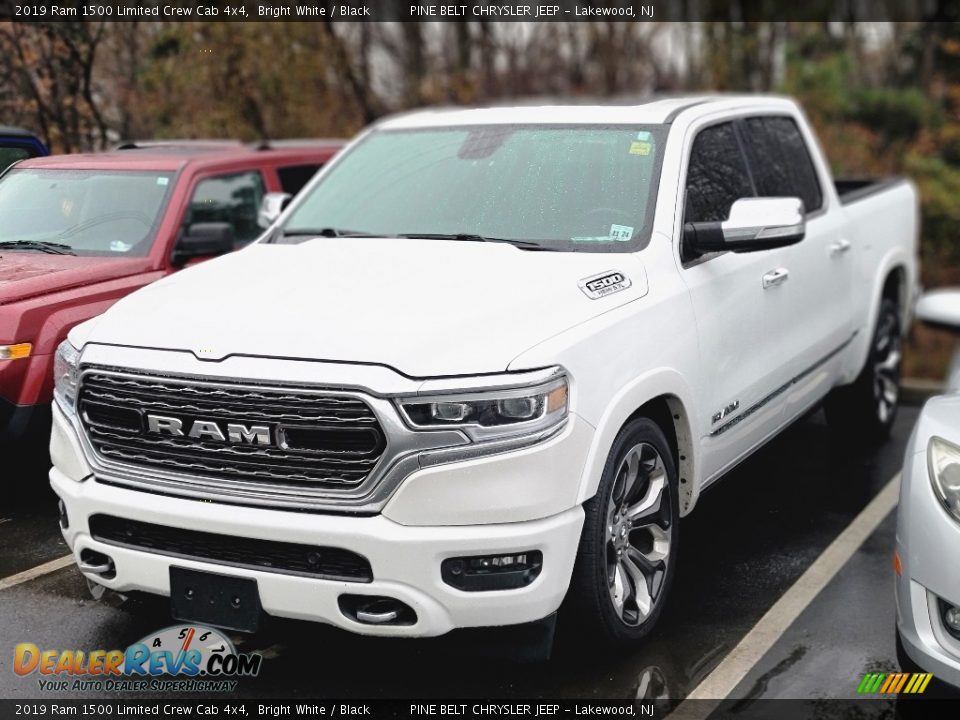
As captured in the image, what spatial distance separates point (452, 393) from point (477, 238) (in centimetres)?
140

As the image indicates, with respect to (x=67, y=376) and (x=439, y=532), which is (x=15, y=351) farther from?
(x=439, y=532)

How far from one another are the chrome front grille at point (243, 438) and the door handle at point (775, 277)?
2.36m

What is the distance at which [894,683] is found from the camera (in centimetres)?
404

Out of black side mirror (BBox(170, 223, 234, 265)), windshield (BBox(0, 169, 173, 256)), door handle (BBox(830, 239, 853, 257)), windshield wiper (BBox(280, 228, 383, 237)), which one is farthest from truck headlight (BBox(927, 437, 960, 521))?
windshield (BBox(0, 169, 173, 256))

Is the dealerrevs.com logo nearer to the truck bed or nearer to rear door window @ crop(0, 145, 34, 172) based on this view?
rear door window @ crop(0, 145, 34, 172)

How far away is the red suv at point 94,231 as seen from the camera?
530 centimetres

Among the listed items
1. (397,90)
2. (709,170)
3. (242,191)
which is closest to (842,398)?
(709,170)

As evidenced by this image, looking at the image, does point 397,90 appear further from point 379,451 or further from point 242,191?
point 379,451

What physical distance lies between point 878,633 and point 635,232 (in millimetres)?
1788

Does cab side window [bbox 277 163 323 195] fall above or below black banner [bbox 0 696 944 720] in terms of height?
above

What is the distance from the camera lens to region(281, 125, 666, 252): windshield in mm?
4672

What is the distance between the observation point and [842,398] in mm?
6930

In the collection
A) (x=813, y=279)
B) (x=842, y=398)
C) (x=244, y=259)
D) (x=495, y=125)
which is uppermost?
(x=495, y=125)

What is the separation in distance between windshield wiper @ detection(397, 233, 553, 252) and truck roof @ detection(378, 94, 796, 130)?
0.81 m
